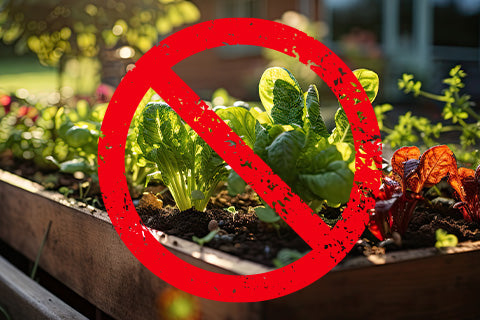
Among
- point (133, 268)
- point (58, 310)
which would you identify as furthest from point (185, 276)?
point (58, 310)

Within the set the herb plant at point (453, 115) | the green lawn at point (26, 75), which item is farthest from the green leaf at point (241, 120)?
the green lawn at point (26, 75)

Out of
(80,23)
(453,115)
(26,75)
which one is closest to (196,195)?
(453,115)

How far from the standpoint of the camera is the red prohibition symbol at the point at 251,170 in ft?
3.01

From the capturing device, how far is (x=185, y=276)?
1021mm

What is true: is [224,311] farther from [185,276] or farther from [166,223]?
[166,223]

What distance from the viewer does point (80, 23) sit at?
3.14 meters

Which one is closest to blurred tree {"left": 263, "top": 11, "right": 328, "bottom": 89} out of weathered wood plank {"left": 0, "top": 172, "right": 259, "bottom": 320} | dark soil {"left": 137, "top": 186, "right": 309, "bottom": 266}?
weathered wood plank {"left": 0, "top": 172, "right": 259, "bottom": 320}

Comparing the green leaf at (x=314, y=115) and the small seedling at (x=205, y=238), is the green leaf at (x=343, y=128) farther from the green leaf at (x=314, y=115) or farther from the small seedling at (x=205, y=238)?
the small seedling at (x=205, y=238)

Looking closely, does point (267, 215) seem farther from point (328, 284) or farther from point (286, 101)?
point (286, 101)

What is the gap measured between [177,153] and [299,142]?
459mm

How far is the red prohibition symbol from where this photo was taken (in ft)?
3.01

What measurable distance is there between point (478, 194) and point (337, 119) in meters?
0.41

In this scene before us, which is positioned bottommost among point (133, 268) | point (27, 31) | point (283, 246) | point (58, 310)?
point (58, 310)

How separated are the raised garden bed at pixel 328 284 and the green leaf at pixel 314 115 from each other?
34 cm
